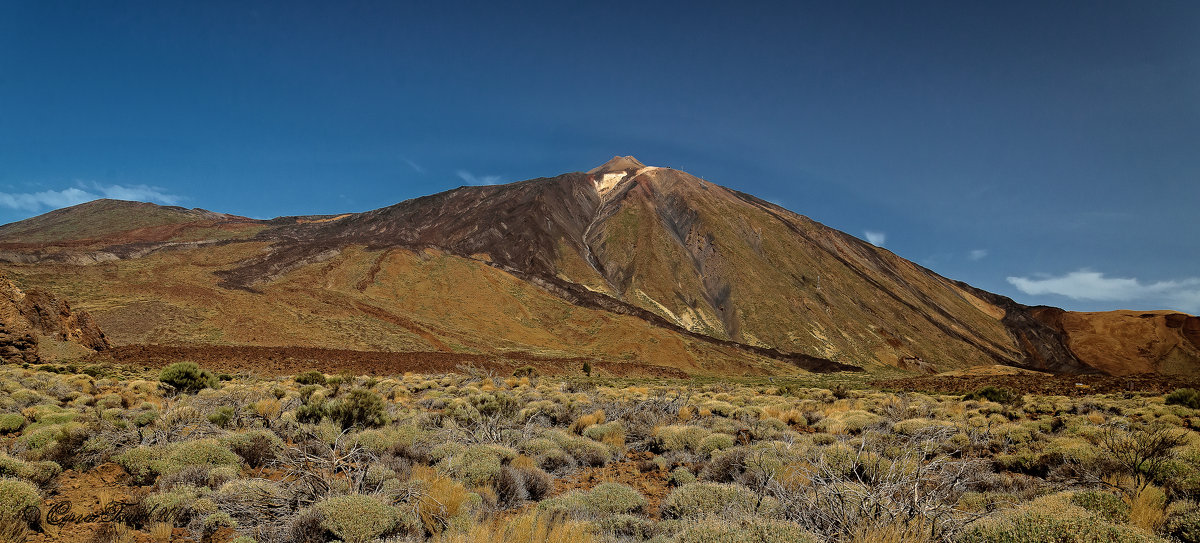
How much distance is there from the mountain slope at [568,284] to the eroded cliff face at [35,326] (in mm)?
6709

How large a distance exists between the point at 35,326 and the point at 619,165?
490 ft

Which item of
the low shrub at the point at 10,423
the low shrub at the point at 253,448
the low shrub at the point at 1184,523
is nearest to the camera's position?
the low shrub at the point at 1184,523

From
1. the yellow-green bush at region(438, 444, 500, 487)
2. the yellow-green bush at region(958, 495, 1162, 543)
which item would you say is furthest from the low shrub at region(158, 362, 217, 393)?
the yellow-green bush at region(958, 495, 1162, 543)

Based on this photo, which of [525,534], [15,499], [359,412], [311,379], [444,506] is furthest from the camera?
[311,379]

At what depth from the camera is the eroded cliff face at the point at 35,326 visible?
21641 mm

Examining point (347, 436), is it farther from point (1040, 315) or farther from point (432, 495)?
point (1040, 315)

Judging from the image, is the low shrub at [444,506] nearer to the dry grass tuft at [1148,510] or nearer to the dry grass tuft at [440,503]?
the dry grass tuft at [440,503]

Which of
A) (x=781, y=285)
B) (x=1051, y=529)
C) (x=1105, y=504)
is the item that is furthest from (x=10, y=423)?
(x=781, y=285)

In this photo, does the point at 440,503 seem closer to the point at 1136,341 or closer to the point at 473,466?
the point at 473,466

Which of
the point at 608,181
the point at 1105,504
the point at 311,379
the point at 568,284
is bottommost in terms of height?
the point at 311,379

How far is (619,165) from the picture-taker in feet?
540

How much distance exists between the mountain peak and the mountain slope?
1198 millimetres

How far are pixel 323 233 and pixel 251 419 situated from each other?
4490 inches

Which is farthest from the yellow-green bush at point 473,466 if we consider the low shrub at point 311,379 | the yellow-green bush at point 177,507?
the low shrub at point 311,379
